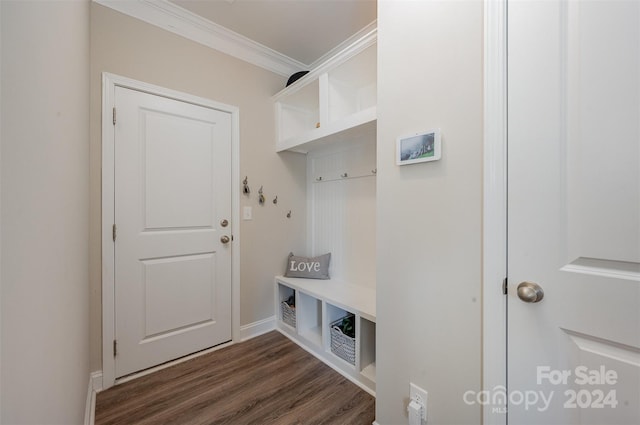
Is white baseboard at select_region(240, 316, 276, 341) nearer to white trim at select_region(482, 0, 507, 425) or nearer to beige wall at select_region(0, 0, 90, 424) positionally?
beige wall at select_region(0, 0, 90, 424)

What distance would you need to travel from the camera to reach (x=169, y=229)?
6.37 feet

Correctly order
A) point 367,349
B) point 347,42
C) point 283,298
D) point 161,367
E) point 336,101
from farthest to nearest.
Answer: point 283,298 < point 347,42 < point 336,101 < point 161,367 < point 367,349

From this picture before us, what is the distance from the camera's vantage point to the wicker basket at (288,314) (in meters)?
2.32

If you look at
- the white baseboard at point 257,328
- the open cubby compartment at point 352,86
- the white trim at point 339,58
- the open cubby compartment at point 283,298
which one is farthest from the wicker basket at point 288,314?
the white trim at point 339,58

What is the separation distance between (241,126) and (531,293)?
2212mm

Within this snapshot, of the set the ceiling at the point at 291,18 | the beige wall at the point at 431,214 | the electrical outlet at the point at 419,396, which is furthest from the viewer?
the ceiling at the point at 291,18

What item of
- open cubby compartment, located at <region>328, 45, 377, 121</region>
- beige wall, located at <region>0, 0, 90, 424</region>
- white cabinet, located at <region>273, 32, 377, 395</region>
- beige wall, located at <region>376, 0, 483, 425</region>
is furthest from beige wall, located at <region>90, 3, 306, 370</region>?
beige wall, located at <region>376, 0, 483, 425</region>

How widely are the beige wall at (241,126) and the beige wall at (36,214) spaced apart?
2.83 ft

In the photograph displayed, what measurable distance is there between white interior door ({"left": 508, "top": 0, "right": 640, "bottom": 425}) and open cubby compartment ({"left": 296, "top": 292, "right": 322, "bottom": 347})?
1504 mm

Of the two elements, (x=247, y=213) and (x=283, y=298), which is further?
(x=283, y=298)

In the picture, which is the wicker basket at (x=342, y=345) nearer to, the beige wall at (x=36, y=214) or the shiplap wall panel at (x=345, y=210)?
the shiplap wall panel at (x=345, y=210)

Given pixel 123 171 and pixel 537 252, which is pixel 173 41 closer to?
pixel 123 171

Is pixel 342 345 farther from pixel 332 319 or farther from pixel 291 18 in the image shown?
pixel 291 18

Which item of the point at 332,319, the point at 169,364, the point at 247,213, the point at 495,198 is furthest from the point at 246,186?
the point at 495,198
